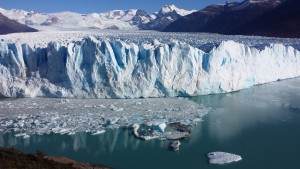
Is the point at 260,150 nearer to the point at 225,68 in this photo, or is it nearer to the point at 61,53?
the point at 225,68

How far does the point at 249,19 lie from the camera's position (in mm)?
43344

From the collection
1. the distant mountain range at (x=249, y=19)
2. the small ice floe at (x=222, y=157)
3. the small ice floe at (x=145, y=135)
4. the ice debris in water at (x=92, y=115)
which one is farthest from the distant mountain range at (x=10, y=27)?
the small ice floe at (x=222, y=157)

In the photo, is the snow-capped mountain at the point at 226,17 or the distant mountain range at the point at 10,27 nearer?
the distant mountain range at the point at 10,27

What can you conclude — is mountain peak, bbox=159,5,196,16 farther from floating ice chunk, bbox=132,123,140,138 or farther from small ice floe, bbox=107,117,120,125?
floating ice chunk, bbox=132,123,140,138

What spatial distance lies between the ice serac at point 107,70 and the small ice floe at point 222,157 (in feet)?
15.6

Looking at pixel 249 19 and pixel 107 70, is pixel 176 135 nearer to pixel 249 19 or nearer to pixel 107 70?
pixel 107 70

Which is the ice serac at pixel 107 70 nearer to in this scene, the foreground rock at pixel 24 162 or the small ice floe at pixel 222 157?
the small ice floe at pixel 222 157

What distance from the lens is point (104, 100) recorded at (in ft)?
37.2

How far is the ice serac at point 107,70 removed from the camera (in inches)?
457

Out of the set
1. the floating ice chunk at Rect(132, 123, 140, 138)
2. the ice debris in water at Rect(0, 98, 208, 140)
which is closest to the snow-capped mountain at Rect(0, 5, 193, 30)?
the ice debris in water at Rect(0, 98, 208, 140)

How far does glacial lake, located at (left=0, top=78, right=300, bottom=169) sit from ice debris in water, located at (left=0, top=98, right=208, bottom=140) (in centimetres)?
28

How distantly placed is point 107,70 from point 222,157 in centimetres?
538

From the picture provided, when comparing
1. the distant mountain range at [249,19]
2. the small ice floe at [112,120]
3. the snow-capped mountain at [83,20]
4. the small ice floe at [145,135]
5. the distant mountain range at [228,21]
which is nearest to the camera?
the small ice floe at [145,135]

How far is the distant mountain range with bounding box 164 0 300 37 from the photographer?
3578cm
